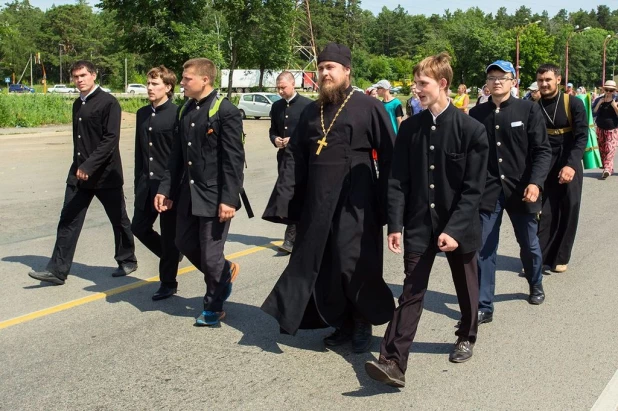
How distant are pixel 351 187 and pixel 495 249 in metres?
1.49

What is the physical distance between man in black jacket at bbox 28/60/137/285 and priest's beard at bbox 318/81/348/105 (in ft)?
8.92

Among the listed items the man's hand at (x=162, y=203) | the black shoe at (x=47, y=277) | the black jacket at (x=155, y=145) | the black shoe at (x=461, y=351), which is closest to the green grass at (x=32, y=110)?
the black shoe at (x=47, y=277)

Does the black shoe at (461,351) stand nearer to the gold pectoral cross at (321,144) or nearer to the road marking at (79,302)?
the gold pectoral cross at (321,144)

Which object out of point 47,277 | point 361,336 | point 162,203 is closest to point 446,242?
point 361,336

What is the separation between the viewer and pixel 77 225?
22.8 feet

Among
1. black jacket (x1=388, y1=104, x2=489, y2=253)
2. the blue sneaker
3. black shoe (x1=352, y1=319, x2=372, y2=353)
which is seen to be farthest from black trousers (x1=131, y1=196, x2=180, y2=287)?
black jacket (x1=388, y1=104, x2=489, y2=253)

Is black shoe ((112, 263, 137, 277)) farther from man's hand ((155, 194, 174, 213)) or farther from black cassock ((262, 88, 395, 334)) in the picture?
black cassock ((262, 88, 395, 334))

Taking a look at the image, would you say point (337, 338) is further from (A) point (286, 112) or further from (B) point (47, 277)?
(A) point (286, 112)

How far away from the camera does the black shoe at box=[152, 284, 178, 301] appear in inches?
249

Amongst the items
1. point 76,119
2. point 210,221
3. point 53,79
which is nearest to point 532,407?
point 210,221

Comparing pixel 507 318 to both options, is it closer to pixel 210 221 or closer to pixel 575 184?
pixel 575 184

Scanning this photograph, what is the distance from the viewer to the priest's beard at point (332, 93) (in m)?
4.82

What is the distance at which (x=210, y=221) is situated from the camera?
547 centimetres

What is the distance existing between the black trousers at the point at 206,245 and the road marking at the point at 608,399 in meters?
2.73
